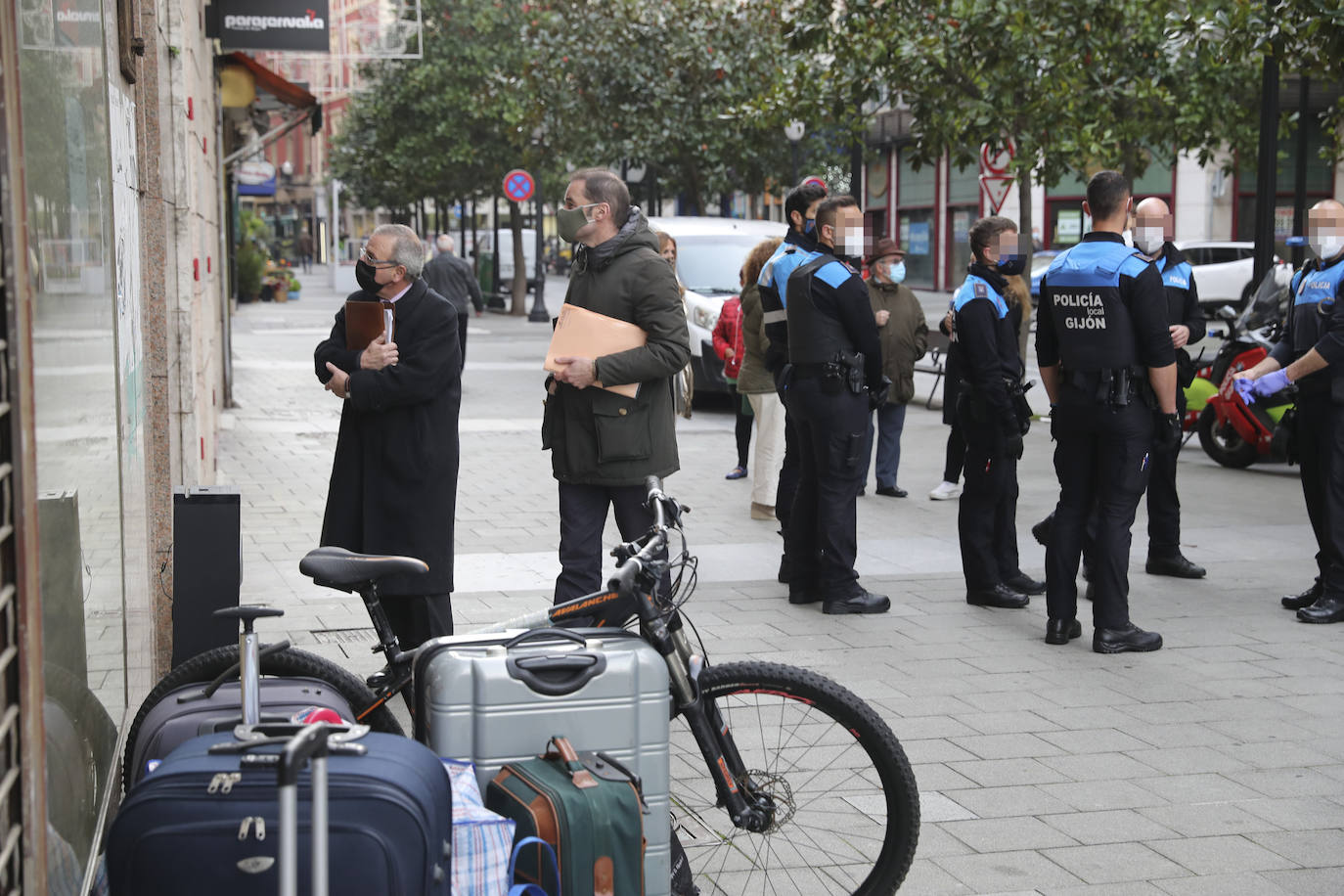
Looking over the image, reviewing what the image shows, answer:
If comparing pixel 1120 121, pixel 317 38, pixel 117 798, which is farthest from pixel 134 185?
pixel 1120 121

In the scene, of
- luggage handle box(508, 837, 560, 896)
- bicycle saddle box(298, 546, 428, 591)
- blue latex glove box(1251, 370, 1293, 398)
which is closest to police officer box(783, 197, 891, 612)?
blue latex glove box(1251, 370, 1293, 398)

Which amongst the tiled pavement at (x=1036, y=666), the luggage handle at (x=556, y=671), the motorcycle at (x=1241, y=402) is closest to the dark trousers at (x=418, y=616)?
the tiled pavement at (x=1036, y=666)

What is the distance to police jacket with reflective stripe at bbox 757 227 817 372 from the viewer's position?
23.7 ft

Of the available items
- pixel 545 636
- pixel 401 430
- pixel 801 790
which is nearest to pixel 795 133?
pixel 401 430

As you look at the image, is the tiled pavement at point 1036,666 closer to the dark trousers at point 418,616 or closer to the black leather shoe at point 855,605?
the black leather shoe at point 855,605

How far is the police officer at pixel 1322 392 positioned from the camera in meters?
7.10

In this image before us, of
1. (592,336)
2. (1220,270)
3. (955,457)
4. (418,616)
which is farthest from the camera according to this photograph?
(1220,270)

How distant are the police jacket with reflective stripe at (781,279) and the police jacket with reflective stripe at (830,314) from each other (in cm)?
12

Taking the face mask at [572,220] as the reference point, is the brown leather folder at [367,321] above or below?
below

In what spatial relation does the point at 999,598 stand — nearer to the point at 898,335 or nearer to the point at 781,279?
the point at 781,279

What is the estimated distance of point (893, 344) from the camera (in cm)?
1070

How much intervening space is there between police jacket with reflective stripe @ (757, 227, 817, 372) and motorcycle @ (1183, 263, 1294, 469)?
5.18 meters

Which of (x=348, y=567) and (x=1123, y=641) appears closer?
(x=348, y=567)

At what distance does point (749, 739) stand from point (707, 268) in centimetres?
1354
